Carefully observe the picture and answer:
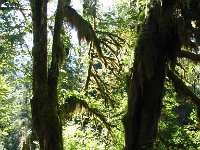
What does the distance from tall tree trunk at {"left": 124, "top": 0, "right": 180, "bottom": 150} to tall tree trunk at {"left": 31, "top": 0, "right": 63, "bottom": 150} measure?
2.03m

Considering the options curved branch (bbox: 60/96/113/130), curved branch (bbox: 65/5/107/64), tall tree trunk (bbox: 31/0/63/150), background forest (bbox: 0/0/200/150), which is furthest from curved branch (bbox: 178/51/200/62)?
tall tree trunk (bbox: 31/0/63/150)

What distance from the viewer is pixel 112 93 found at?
48.4ft

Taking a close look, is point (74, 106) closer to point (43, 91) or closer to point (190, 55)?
point (43, 91)

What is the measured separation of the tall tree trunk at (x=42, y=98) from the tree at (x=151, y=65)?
2.04 m

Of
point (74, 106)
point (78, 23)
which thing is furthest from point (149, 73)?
point (74, 106)

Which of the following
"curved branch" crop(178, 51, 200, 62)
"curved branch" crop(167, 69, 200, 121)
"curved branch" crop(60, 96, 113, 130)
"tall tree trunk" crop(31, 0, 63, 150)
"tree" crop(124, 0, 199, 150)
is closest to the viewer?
"tall tree trunk" crop(31, 0, 63, 150)

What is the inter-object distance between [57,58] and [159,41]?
3044 millimetres

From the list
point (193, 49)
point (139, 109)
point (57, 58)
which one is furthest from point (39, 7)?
point (193, 49)

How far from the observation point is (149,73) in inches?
399

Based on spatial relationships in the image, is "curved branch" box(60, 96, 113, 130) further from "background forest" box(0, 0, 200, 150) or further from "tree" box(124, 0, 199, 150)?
"tree" box(124, 0, 199, 150)

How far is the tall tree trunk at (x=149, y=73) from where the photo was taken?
396 inches

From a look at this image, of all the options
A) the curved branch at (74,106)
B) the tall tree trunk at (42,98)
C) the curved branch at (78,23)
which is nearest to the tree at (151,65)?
the curved branch at (78,23)

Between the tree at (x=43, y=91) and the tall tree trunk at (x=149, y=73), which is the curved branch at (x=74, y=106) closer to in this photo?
the tree at (x=43, y=91)

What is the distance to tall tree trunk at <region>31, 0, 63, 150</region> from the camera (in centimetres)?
959
